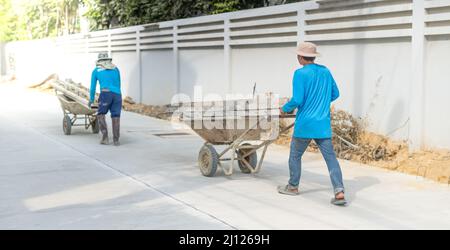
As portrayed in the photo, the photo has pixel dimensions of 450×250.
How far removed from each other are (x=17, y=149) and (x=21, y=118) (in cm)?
613

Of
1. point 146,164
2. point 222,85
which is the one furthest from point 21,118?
point 146,164

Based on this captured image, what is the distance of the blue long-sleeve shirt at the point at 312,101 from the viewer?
7.59 meters

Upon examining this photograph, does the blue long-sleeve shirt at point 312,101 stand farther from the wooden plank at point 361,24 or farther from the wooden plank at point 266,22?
the wooden plank at point 266,22

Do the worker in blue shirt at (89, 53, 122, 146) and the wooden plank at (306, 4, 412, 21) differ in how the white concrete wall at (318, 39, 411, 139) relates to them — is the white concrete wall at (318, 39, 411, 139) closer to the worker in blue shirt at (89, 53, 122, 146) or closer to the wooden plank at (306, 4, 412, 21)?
the wooden plank at (306, 4, 412, 21)

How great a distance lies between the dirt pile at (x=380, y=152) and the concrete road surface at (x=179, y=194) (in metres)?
0.25

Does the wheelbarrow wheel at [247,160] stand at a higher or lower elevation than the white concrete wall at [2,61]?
lower

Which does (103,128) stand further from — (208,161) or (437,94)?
(437,94)

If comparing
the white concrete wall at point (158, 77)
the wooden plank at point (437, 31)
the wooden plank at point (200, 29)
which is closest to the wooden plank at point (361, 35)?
the wooden plank at point (437, 31)

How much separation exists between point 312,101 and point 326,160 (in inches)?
26.6

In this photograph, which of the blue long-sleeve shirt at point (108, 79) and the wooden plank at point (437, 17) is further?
the blue long-sleeve shirt at point (108, 79)

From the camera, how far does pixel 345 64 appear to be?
1192cm

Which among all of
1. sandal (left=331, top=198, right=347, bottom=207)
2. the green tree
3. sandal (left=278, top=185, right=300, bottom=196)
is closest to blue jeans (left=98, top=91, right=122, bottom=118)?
Answer: sandal (left=278, top=185, right=300, bottom=196)

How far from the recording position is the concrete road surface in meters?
6.71

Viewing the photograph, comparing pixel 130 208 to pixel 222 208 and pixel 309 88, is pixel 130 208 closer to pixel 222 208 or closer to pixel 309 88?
pixel 222 208
